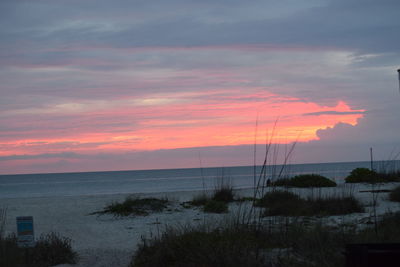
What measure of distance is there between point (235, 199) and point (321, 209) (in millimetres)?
5075

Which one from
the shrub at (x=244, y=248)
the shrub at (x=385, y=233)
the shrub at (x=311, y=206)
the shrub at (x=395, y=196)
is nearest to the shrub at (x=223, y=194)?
the shrub at (x=311, y=206)

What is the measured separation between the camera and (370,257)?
14.2ft

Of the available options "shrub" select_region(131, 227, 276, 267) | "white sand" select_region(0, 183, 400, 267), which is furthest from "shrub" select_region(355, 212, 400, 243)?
"shrub" select_region(131, 227, 276, 267)

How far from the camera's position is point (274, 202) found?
10.5 meters

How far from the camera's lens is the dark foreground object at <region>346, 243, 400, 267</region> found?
4.23 metres

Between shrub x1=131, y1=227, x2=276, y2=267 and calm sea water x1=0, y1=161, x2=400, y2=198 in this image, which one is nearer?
shrub x1=131, y1=227, x2=276, y2=267

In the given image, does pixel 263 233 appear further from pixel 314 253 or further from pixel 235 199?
pixel 235 199

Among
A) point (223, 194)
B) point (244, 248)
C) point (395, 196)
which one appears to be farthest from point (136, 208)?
point (244, 248)

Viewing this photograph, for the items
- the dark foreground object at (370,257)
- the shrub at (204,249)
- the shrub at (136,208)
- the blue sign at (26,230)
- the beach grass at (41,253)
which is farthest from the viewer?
the shrub at (136,208)

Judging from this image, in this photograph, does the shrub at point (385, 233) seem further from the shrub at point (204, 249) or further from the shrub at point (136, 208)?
the shrub at point (136, 208)

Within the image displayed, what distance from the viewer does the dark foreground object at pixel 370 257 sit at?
13.9 ft

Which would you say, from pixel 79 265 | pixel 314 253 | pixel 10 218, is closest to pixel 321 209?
pixel 314 253

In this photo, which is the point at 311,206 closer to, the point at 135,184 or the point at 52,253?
the point at 52,253

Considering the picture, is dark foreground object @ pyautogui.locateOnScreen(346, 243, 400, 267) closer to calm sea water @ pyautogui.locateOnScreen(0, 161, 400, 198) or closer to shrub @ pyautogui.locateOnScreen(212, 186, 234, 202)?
calm sea water @ pyautogui.locateOnScreen(0, 161, 400, 198)
